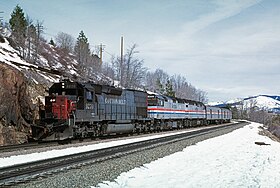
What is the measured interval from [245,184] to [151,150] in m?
6.94

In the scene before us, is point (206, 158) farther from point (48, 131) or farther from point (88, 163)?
point (48, 131)

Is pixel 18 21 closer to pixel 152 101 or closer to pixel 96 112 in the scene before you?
pixel 152 101

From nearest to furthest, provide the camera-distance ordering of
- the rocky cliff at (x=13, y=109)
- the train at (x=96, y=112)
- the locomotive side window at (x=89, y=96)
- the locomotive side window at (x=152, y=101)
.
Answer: the train at (x=96, y=112) → the rocky cliff at (x=13, y=109) → the locomotive side window at (x=89, y=96) → the locomotive side window at (x=152, y=101)

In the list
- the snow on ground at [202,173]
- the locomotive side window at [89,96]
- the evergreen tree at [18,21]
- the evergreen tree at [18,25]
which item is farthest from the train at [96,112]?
the evergreen tree at [18,21]

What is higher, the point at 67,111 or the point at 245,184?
the point at 67,111

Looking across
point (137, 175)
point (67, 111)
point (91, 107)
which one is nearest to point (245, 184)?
point (137, 175)

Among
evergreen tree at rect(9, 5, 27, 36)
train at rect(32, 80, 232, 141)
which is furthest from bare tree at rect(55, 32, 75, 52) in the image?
train at rect(32, 80, 232, 141)

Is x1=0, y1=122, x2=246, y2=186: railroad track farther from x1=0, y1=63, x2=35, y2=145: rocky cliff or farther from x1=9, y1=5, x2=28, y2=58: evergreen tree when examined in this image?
x1=9, y1=5, x2=28, y2=58: evergreen tree

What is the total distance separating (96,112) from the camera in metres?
21.6

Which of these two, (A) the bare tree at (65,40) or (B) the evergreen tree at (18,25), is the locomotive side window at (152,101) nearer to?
(B) the evergreen tree at (18,25)

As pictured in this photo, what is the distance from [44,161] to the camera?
39.5 ft

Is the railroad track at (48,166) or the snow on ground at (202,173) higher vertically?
the railroad track at (48,166)

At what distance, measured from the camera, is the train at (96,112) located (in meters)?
18.5

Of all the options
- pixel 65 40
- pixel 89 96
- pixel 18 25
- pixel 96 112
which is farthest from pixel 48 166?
pixel 65 40
